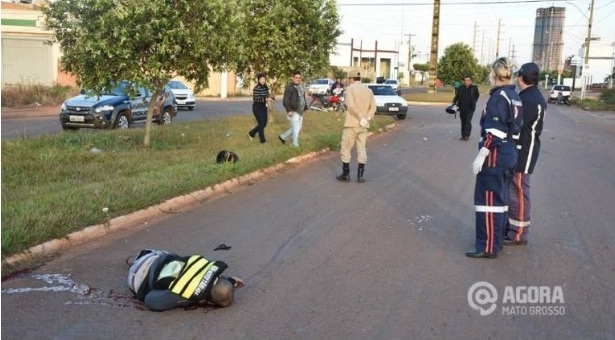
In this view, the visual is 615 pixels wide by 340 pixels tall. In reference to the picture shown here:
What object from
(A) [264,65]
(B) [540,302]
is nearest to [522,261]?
(B) [540,302]

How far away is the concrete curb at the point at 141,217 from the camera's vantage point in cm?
607

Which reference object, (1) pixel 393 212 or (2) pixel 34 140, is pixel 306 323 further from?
(2) pixel 34 140

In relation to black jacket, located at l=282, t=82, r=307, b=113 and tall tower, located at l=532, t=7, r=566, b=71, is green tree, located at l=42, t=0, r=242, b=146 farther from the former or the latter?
tall tower, located at l=532, t=7, r=566, b=71

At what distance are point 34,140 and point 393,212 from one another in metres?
8.04

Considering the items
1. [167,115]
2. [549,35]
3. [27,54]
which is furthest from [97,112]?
[549,35]

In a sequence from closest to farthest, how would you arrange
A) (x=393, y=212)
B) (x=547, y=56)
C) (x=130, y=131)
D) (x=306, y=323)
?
(x=306, y=323)
(x=393, y=212)
(x=130, y=131)
(x=547, y=56)

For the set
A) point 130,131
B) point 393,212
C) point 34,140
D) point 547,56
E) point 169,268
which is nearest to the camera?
point 169,268

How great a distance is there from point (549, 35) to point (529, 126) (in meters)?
111

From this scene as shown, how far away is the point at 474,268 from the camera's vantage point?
5773 millimetres

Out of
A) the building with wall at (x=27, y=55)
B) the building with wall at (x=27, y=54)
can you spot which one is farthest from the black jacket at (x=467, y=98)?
the building with wall at (x=27, y=54)

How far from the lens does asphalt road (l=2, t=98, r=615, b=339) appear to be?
14.4 feet

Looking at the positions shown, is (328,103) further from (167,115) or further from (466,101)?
(466,101)

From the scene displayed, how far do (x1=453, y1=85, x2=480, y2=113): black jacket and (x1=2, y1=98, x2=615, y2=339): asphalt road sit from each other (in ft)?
25.0

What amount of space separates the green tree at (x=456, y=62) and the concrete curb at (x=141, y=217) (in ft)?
169
